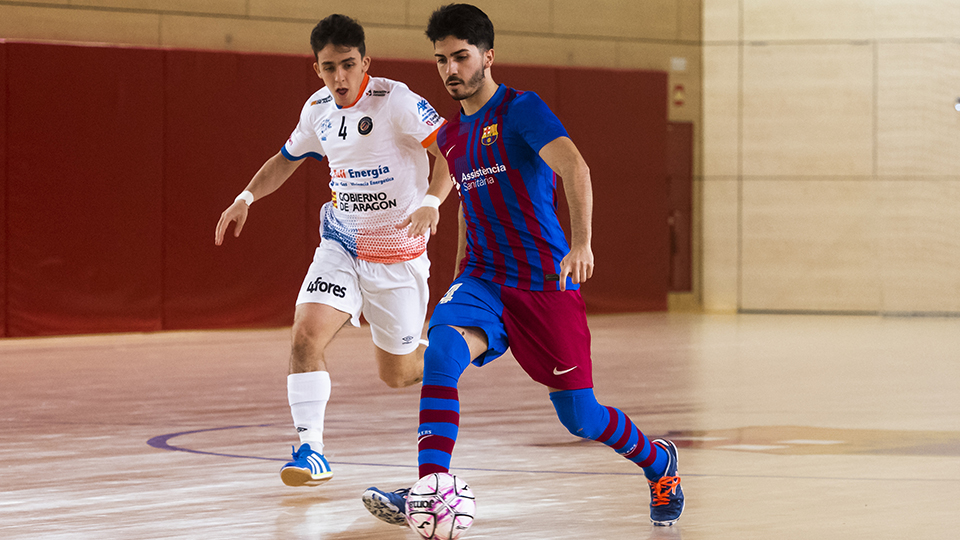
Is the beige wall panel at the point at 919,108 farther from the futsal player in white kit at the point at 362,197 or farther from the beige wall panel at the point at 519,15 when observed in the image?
the futsal player in white kit at the point at 362,197

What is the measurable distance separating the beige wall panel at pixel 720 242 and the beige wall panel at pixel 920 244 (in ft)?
6.94

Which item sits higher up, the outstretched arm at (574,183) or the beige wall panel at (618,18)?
the beige wall panel at (618,18)

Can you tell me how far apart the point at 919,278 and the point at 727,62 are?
165 inches

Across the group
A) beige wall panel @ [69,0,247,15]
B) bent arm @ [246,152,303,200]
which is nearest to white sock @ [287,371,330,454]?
bent arm @ [246,152,303,200]

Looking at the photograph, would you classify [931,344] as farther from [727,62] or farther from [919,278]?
[727,62]

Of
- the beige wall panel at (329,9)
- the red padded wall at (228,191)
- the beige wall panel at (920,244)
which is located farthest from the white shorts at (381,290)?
the beige wall panel at (920,244)

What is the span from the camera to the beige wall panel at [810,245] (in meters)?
19.5

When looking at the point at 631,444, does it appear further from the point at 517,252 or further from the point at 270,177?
the point at 270,177

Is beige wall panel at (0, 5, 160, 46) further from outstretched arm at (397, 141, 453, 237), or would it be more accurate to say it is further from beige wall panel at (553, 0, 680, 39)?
outstretched arm at (397, 141, 453, 237)

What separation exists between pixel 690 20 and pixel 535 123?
15965 millimetres

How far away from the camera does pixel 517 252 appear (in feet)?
16.3

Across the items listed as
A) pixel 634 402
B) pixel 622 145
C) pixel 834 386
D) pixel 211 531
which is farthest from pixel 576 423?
pixel 622 145

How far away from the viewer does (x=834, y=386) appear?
10.5m

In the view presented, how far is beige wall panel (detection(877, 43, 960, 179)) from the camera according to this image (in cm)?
1895
